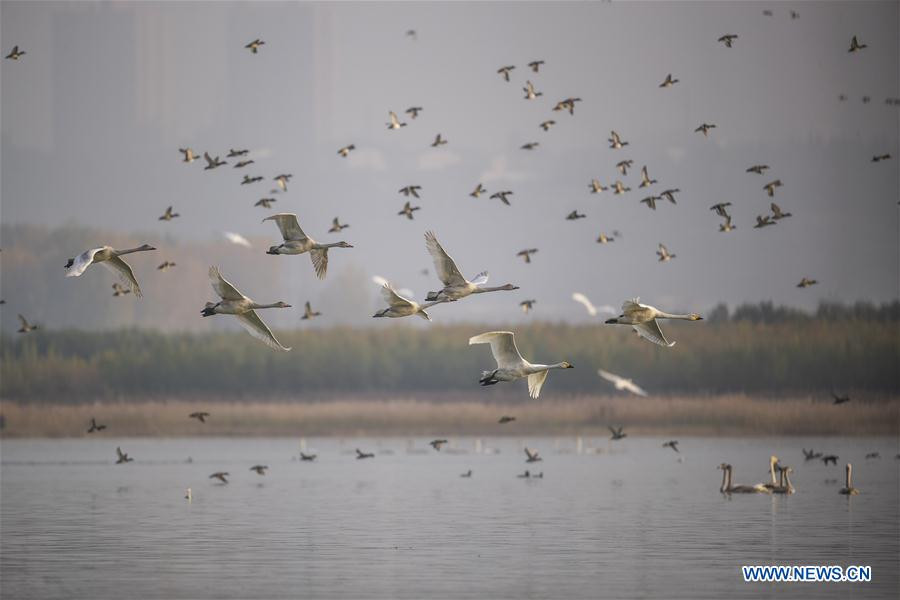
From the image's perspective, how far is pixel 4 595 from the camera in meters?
27.9

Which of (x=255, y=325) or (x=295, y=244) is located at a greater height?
(x=295, y=244)

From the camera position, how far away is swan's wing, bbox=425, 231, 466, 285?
28.9m

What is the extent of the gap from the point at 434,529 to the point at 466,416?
165ft

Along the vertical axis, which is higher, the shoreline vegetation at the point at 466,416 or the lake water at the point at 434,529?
the shoreline vegetation at the point at 466,416

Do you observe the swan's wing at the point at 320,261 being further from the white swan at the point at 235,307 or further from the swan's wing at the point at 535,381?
the swan's wing at the point at 535,381

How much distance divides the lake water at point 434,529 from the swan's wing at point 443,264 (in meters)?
5.92

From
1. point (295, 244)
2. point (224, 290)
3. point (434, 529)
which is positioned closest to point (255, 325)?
point (224, 290)

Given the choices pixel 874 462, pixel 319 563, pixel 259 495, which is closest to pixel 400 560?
pixel 319 563

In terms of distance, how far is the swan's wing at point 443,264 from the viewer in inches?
1138

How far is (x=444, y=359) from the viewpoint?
9381 centimetres

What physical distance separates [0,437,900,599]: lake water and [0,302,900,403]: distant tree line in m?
15.3

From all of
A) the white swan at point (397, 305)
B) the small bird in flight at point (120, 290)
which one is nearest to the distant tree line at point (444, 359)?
the small bird in flight at point (120, 290)

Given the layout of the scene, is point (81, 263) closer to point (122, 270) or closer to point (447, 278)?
point (122, 270)

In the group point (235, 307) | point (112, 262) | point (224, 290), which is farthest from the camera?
point (224, 290)
